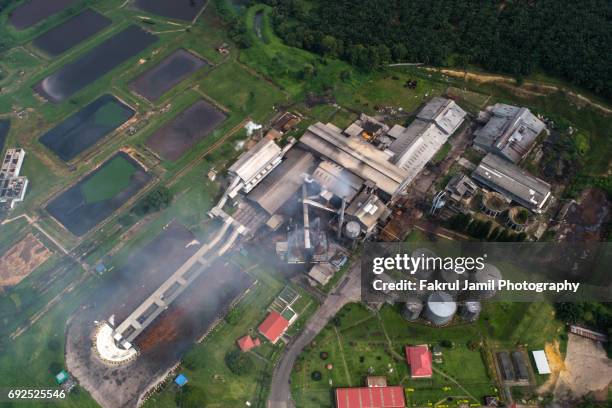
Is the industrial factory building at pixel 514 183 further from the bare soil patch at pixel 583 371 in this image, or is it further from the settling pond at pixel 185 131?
the settling pond at pixel 185 131

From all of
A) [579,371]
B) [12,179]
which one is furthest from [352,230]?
[12,179]

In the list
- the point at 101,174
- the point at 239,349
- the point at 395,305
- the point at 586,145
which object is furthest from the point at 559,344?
the point at 101,174

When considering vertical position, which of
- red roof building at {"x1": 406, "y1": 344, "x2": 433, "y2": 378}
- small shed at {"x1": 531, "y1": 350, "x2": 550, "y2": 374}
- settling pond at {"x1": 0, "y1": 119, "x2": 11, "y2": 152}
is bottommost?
settling pond at {"x1": 0, "y1": 119, "x2": 11, "y2": 152}

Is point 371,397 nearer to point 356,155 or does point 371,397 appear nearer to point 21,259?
point 356,155

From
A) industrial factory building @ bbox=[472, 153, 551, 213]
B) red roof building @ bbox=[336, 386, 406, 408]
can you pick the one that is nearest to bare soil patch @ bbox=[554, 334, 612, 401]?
industrial factory building @ bbox=[472, 153, 551, 213]

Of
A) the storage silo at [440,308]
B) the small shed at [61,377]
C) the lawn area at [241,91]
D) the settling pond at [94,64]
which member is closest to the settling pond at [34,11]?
the settling pond at [94,64]

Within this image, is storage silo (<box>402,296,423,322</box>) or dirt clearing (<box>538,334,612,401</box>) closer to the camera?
dirt clearing (<box>538,334,612,401</box>)

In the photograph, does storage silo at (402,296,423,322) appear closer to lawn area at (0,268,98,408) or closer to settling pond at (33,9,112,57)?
lawn area at (0,268,98,408)
